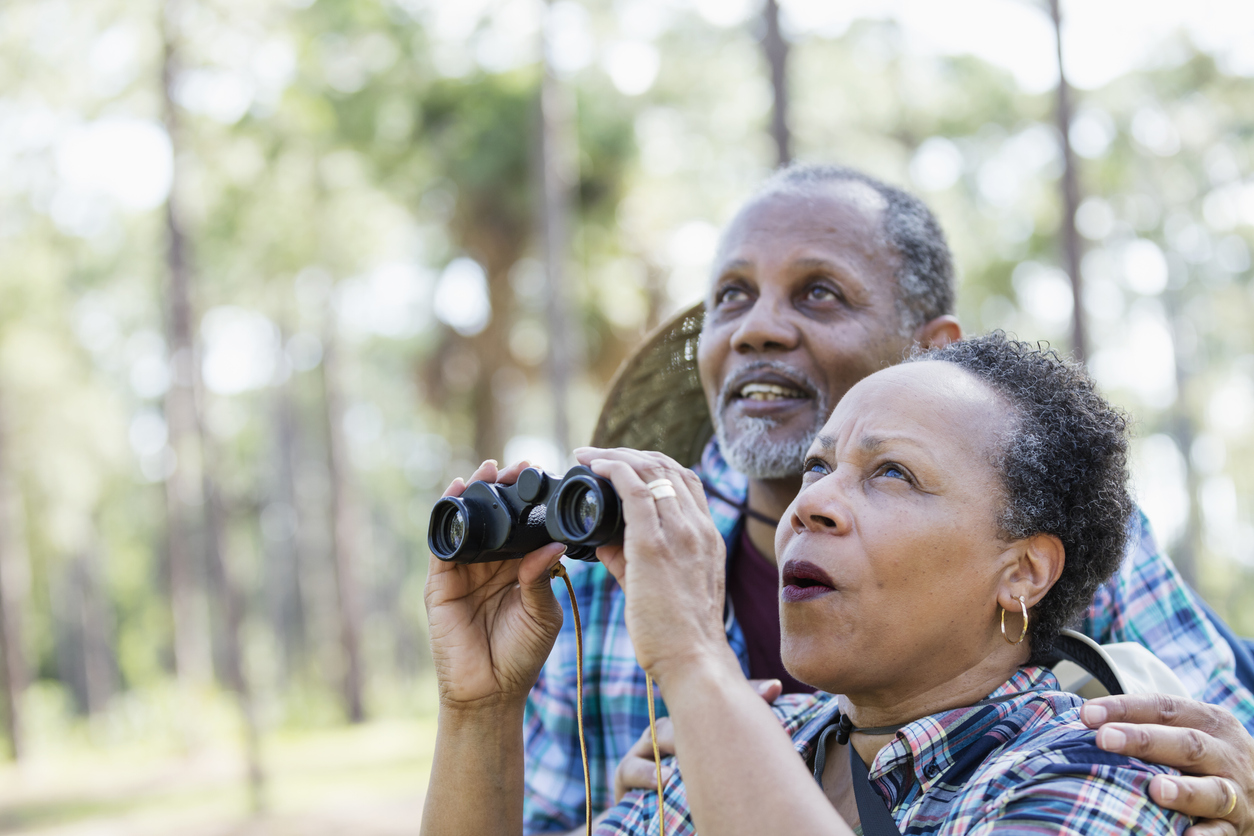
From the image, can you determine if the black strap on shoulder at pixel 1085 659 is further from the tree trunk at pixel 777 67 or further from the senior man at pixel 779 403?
the tree trunk at pixel 777 67

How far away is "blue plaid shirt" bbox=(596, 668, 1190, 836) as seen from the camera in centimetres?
148

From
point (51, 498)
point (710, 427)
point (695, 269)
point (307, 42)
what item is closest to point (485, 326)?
point (695, 269)

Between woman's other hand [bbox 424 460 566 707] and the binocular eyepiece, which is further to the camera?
woman's other hand [bbox 424 460 566 707]

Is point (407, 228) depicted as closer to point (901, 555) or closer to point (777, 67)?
point (777, 67)

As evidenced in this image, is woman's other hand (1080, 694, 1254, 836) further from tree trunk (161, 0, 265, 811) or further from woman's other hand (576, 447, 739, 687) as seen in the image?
tree trunk (161, 0, 265, 811)

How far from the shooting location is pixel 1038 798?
4.91 ft

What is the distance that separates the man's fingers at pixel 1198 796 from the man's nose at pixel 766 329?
1.45 m

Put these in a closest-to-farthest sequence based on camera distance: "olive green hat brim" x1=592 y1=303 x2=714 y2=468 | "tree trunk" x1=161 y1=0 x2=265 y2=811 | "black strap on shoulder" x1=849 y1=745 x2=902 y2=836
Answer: "black strap on shoulder" x1=849 y1=745 x2=902 y2=836 < "olive green hat brim" x1=592 y1=303 x2=714 y2=468 < "tree trunk" x1=161 y1=0 x2=265 y2=811

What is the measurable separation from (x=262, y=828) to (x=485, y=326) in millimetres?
8935

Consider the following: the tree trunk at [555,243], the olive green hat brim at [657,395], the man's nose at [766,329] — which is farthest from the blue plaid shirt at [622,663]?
the tree trunk at [555,243]

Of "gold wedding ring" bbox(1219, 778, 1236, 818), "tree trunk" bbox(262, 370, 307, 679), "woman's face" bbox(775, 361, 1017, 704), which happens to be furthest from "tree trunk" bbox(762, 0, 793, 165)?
"tree trunk" bbox(262, 370, 307, 679)

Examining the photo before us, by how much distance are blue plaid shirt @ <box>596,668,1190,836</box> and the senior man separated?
822 mm

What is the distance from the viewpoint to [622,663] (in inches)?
112

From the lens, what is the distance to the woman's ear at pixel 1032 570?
5.91ft
